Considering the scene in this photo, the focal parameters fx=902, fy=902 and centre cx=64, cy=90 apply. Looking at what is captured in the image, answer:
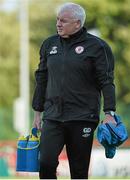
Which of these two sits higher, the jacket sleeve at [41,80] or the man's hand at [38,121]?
the jacket sleeve at [41,80]

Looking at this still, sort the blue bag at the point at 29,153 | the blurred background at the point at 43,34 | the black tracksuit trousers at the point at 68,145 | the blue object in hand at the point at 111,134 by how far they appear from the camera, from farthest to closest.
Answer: the blurred background at the point at 43,34
the blue bag at the point at 29,153
the blue object in hand at the point at 111,134
the black tracksuit trousers at the point at 68,145

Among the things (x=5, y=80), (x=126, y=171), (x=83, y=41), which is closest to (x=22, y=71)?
(x=5, y=80)

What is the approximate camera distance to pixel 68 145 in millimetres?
8195

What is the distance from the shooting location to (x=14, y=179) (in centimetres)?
1844

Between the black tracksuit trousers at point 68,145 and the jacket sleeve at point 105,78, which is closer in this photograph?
the black tracksuit trousers at point 68,145

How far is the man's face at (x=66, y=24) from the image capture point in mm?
8156

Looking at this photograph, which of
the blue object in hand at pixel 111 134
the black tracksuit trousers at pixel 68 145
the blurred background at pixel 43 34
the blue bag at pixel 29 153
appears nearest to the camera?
the black tracksuit trousers at pixel 68 145

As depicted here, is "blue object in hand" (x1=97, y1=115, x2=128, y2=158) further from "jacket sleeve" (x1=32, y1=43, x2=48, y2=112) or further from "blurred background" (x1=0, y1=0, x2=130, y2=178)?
"blurred background" (x1=0, y1=0, x2=130, y2=178)

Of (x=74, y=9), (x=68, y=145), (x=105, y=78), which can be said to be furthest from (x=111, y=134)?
(x=74, y=9)

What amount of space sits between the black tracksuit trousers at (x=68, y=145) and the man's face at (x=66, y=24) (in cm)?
81

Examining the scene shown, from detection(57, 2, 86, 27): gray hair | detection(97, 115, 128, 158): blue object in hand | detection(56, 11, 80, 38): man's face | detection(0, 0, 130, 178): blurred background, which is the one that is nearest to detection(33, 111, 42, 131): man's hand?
detection(97, 115, 128, 158): blue object in hand

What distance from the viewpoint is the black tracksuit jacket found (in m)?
8.10

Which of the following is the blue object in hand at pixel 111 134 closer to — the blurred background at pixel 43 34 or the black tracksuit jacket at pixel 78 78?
the black tracksuit jacket at pixel 78 78

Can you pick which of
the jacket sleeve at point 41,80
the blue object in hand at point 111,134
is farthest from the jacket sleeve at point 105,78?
the jacket sleeve at point 41,80
